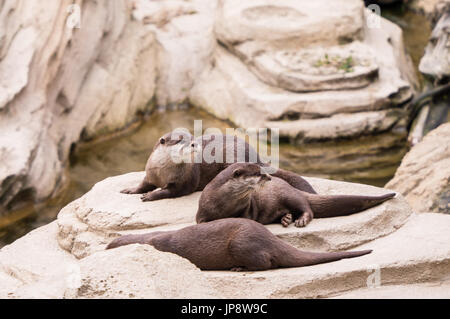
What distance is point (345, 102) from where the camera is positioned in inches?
292

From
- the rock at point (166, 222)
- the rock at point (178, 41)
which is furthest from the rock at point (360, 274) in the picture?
the rock at point (178, 41)

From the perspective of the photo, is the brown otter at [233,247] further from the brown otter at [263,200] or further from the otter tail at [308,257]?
the brown otter at [263,200]

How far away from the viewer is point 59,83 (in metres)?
7.07

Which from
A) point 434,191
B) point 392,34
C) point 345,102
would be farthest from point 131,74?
point 434,191

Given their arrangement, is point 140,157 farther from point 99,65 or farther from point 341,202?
point 341,202

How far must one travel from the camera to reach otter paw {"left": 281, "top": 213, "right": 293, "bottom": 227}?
141 inches

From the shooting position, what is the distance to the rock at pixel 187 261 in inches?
115

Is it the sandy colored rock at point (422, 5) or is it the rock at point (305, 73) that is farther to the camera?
the sandy colored rock at point (422, 5)

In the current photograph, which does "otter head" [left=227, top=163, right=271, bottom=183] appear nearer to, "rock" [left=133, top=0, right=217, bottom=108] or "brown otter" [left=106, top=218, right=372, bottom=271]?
"brown otter" [left=106, top=218, right=372, bottom=271]

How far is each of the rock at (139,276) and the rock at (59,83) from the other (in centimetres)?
305

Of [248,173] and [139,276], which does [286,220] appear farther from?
[139,276]

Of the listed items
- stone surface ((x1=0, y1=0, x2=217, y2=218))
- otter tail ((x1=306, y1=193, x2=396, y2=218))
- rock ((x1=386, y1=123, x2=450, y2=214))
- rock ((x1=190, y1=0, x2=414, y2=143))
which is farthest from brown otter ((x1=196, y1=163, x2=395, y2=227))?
rock ((x1=190, y1=0, x2=414, y2=143))

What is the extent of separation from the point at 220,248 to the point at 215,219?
0.30 m

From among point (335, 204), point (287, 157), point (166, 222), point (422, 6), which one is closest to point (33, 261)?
point (166, 222)
